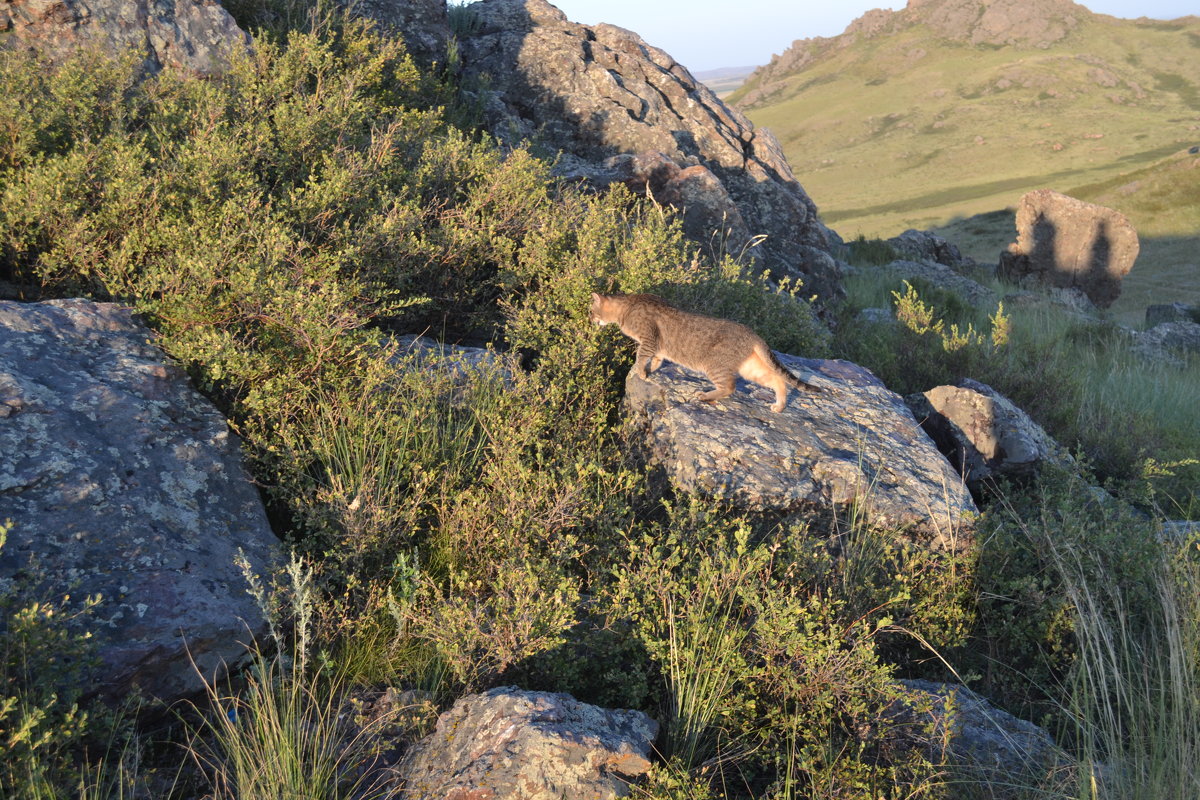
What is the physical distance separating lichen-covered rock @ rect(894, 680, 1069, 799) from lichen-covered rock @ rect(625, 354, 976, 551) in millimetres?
1093

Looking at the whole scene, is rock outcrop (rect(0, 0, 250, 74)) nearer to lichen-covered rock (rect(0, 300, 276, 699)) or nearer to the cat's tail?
lichen-covered rock (rect(0, 300, 276, 699))

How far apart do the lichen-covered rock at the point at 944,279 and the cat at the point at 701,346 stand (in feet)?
38.3

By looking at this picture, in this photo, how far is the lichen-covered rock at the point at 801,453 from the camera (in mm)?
4391

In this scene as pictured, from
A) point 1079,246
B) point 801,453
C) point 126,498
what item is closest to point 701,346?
point 801,453

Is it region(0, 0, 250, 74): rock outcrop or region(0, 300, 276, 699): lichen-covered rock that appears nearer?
region(0, 300, 276, 699): lichen-covered rock

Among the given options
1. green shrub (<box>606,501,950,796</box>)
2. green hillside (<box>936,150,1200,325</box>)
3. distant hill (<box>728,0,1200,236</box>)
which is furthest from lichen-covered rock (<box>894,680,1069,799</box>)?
distant hill (<box>728,0,1200,236</box>)

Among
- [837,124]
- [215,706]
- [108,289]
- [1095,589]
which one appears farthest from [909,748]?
[837,124]

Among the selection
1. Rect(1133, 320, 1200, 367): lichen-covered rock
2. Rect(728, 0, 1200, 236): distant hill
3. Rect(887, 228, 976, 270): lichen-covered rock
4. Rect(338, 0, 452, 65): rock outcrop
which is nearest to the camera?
Rect(338, 0, 452, 65): rock outcrop

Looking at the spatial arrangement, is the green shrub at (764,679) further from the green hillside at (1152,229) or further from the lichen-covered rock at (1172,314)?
the green hillside at (1152,229)

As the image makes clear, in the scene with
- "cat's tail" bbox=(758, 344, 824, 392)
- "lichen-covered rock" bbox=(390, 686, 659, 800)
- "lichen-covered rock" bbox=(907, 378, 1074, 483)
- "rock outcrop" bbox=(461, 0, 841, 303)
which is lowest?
"lichen-covered rock" bbox=(390, 686, 659, 800)

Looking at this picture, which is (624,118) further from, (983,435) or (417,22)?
(983,435)

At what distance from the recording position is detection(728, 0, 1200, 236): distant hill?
63.5 metres

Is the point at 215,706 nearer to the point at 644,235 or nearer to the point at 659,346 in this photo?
the point at 659,346

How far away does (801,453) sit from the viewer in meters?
4.69
